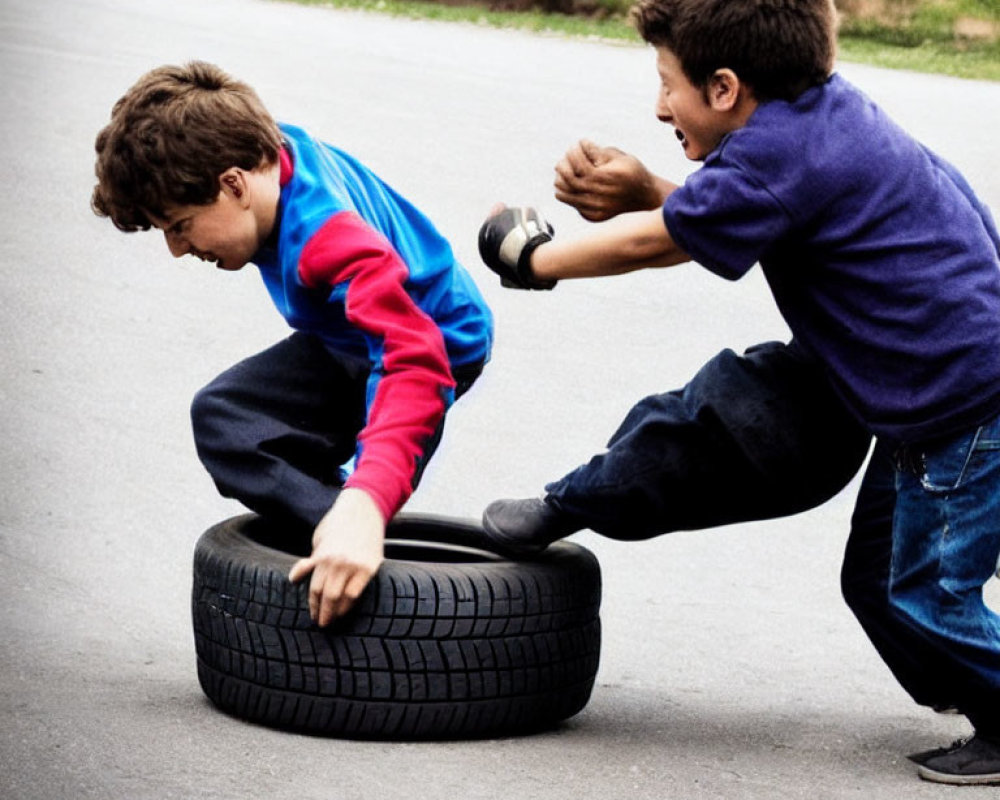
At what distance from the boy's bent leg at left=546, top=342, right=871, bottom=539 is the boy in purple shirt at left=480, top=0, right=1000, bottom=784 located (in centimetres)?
13

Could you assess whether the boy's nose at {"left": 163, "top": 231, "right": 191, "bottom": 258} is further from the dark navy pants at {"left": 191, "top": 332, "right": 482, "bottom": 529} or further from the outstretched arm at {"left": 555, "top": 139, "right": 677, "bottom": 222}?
the outstretched arm at {"left": 555, "top": 139, "right": 677, "bottom": 222}

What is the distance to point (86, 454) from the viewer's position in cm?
530

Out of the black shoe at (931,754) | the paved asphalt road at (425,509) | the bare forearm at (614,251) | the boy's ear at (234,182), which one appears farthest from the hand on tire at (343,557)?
the black shoe at (931,754)

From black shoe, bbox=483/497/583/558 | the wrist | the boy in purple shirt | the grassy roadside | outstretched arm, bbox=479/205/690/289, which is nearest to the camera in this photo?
the boy in purple shirt

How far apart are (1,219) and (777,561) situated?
4622 mm

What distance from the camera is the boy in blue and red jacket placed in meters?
3.26

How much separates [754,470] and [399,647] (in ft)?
2.53

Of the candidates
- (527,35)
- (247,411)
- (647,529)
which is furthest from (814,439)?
(527,35)

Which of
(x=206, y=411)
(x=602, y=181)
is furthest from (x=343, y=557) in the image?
(x=602, y=181)

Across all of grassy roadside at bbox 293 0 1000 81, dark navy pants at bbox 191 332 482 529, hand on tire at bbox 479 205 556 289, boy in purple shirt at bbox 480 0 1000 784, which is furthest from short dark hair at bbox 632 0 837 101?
grassy roadside at bbox 293 0 1000 81

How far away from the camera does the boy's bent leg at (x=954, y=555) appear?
310 centimetres

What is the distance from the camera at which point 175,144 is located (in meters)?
3.36

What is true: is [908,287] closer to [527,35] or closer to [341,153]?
[341,153]

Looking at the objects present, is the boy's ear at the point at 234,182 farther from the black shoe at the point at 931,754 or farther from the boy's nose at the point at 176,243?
the black shoe at the point at 931,754
